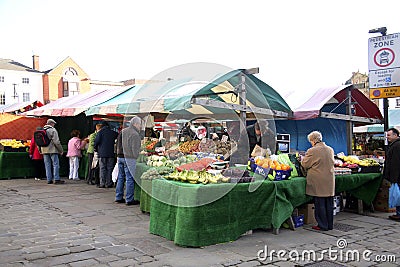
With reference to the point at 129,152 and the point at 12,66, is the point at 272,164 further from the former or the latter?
the point at 12,66

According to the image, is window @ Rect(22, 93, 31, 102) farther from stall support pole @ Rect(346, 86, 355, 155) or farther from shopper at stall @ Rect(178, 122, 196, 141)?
stall support pole @ Rect(346, 86, 355, 155)

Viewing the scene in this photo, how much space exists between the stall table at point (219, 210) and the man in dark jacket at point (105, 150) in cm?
410

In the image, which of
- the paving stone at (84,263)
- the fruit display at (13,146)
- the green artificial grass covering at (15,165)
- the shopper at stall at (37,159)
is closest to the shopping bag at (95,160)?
the shopper at stall at (37,159)

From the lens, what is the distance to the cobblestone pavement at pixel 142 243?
4.45 meters

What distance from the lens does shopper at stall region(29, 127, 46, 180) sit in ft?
37.0

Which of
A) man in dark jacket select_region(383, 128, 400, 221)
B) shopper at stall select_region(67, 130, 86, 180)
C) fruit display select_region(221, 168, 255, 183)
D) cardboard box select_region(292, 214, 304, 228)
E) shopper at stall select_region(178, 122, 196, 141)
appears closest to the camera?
fruit display select_region(221, 168, 255, 183)

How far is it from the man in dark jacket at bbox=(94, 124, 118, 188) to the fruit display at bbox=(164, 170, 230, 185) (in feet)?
13.9

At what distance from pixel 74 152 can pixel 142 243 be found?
710 centimetres

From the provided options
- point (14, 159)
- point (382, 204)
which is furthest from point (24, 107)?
point (382, 204)

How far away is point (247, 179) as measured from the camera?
17.6 ft

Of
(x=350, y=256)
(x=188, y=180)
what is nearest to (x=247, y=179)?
(x=188, y=180)

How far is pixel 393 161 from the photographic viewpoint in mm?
6727

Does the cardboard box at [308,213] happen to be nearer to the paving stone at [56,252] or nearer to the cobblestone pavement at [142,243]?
the cobblestone pavement at [142,243]

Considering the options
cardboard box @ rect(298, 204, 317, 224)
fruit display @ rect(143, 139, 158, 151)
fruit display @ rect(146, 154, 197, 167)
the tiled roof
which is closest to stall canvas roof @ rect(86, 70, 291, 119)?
fruit display @ rect(143, 139, 158, 151)
